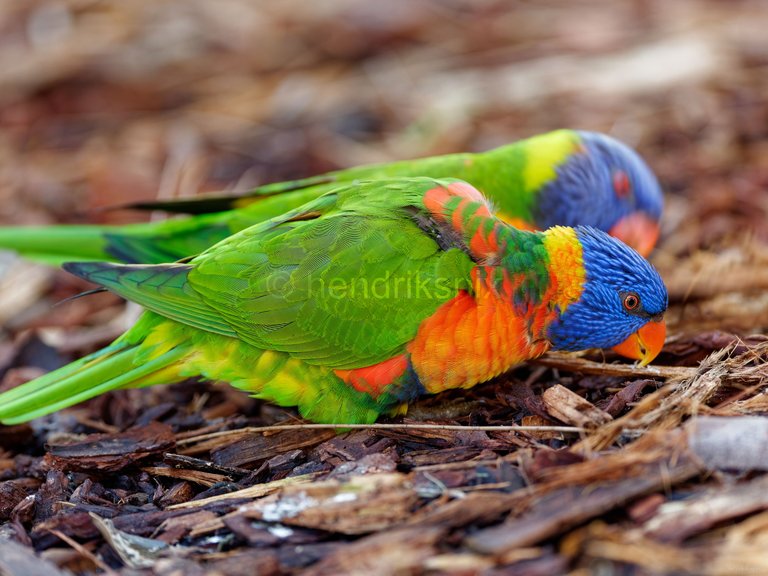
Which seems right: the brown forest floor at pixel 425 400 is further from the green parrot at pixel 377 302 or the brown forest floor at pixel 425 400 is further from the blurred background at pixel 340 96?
the green parrot at pixel 377 302

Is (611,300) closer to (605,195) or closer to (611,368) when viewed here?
(611,368)

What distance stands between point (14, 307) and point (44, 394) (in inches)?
58.4

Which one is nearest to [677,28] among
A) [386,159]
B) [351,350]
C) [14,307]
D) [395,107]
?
[395,107]

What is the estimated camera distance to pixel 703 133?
526 centimetres

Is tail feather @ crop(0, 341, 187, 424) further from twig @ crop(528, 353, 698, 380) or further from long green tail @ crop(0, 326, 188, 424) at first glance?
twig @ crop(528, 353, 698, 380)

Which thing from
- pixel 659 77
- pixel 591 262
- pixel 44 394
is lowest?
pixel 44 394

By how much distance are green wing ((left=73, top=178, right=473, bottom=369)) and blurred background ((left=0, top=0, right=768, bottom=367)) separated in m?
1.46

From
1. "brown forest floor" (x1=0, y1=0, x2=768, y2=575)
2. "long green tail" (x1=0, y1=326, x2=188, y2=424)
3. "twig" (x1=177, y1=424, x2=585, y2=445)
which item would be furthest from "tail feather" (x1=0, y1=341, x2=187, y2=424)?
"twig" (x1=177, y1=424, x2=585, y2=445)

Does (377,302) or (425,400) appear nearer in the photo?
(377,302)

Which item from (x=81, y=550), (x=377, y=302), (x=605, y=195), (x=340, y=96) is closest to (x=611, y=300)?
(x=377, y=302)

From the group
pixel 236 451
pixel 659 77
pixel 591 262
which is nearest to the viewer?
pixel 591 262

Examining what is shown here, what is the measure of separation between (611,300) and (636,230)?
1.34 metres

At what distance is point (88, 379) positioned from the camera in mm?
3143

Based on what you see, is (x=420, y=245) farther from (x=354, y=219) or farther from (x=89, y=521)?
(x=89, y=521)
